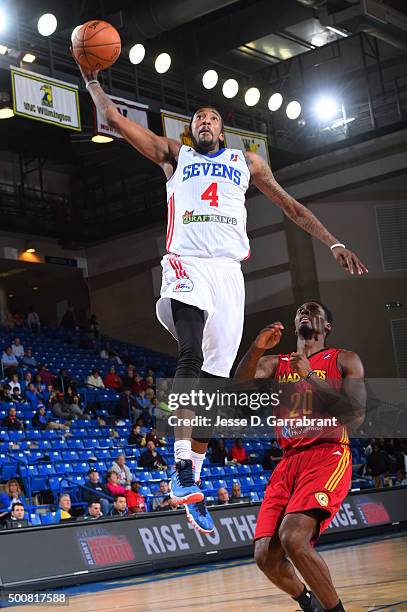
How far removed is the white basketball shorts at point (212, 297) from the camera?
5.15 meters

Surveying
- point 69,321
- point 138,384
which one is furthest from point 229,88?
point 69,321

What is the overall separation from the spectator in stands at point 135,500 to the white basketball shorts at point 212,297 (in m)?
8.77

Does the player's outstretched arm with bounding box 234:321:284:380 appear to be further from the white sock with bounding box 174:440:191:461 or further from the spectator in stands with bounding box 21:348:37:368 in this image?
the spectator in stands with bounding box 21:348:37:368

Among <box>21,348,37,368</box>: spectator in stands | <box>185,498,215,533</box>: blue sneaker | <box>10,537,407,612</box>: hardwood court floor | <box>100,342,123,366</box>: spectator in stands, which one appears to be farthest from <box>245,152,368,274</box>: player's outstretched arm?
<box>100,342,123,366</box>: spectator in stands

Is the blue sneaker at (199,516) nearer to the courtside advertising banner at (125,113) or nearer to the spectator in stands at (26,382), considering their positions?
the courtside advertising banner at (125,113)

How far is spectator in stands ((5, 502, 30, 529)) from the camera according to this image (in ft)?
36.8

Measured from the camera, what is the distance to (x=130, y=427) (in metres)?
19.2

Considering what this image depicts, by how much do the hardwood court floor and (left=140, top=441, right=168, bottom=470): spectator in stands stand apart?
413cm

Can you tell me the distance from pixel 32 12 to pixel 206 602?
1466cm

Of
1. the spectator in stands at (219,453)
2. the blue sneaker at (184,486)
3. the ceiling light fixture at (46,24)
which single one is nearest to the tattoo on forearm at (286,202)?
the blue sneaker at (184,486)

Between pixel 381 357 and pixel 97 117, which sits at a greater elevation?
pixel 97 117

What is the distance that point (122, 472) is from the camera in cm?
1460

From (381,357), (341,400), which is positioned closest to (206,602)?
(341,400)

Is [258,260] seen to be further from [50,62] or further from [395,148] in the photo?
[50,62]
